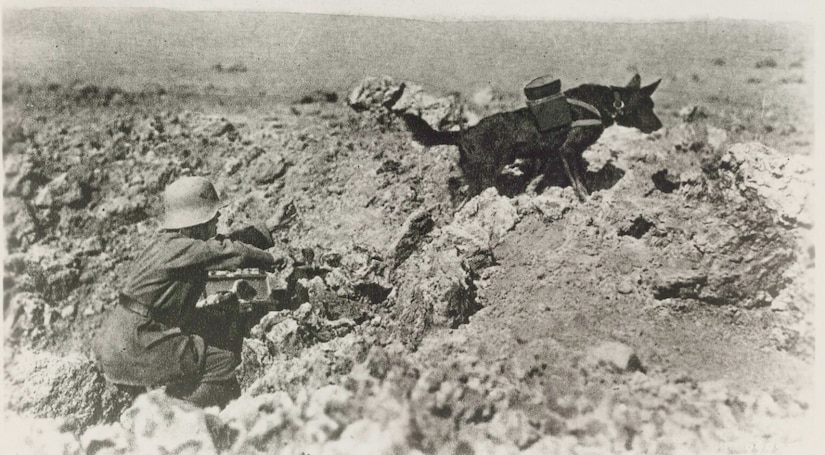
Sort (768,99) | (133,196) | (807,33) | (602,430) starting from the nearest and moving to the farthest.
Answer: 1. (602,430)
2. (807,33)
3. (768,99)
4. (133,196)

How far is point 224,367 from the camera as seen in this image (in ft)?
11.0

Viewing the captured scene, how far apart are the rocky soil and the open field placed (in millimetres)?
13

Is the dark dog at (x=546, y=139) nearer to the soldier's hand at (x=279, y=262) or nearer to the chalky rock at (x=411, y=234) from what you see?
the chalky rock at (x=411, y=234)

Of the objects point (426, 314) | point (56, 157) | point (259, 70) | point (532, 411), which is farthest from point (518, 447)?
point (56, 157)

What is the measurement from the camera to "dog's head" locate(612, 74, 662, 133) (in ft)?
12.3

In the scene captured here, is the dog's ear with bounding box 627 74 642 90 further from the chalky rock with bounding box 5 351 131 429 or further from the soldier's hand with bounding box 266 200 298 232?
the chalky rock with bounding box 5 351 131 429

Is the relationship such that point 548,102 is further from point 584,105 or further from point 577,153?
point 577,153

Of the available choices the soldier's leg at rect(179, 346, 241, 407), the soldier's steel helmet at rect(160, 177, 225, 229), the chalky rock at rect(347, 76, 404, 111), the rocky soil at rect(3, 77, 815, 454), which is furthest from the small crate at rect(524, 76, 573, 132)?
the soldier's leg at rect(179, 346, 241, 407)

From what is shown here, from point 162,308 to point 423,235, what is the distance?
1.59 metres

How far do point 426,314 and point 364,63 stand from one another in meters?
1.86

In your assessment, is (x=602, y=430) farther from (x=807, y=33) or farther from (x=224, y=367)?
(x=807, y=33)

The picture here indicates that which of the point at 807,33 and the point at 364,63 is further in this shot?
the point at 364,63

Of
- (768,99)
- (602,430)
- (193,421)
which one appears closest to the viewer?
(602,430)

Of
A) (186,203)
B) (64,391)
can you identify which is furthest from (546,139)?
(64,391)
